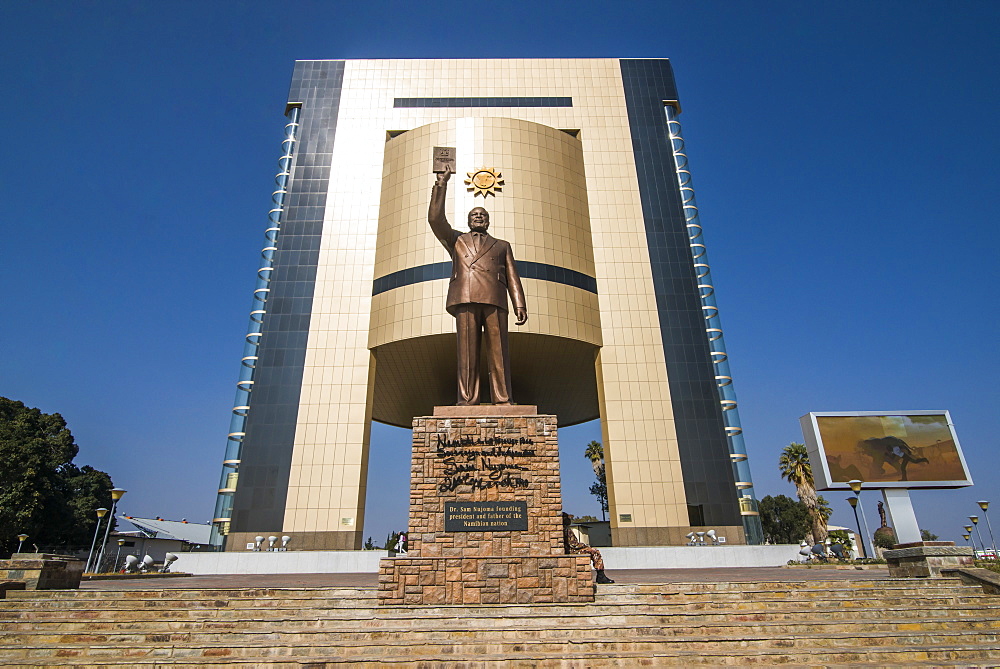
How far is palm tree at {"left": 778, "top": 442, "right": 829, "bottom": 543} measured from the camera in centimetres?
4125

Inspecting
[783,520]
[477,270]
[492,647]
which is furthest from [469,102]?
[783,520]

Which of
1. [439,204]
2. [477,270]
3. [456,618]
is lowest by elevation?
[456,618]

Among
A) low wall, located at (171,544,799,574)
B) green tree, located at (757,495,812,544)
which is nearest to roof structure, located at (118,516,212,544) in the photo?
low wall, located at (171,544,799,574)

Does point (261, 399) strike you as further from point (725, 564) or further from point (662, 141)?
point (662, 141)

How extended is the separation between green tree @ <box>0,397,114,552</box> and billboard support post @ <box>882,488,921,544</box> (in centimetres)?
4897

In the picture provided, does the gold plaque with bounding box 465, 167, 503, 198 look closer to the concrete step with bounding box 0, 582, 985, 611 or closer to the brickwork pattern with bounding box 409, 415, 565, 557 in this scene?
the brickwork pattern with bounding box 409, 415, 565, 557

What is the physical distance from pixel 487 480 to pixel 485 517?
29.0 inches

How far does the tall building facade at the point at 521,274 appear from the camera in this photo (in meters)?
28.4

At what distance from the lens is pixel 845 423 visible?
1136 inches

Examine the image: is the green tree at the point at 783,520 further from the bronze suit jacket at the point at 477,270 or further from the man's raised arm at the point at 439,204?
the man's raised arm at the point at 439,204

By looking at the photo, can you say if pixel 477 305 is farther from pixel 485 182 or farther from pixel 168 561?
pixel 485 182

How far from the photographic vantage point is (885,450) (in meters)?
28.0

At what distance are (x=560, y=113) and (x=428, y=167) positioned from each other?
10.2 metres

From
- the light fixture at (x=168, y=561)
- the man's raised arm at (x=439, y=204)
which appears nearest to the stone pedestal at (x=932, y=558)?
the man's raised arm at (x=439, y=204)
